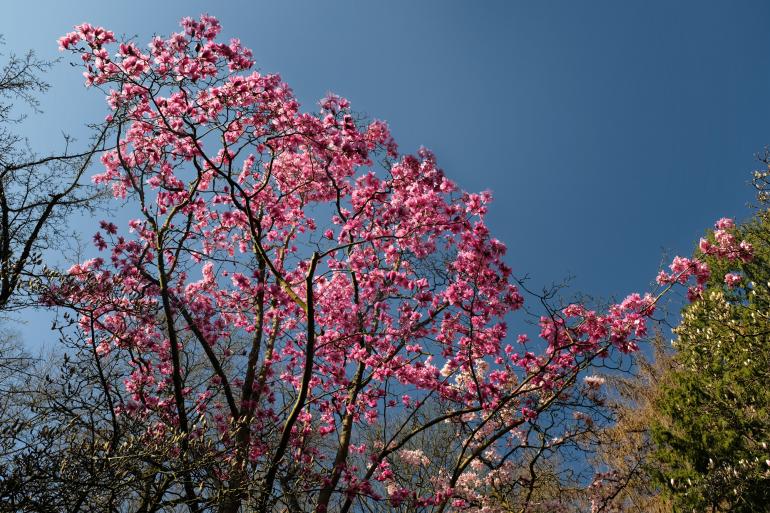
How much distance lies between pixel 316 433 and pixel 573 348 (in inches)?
189

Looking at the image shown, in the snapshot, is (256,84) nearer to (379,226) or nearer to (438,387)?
(379,226)

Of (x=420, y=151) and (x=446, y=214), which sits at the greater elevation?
(x=420, y=151)

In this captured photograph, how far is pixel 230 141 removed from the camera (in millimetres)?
7410

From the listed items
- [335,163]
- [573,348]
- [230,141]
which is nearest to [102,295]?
[230,141]

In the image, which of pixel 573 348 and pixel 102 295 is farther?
pixel 573 348

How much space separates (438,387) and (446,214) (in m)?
2.75

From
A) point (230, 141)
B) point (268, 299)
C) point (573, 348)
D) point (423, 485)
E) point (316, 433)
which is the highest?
point (230, 141)

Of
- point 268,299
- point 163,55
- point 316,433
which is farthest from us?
point 316,433

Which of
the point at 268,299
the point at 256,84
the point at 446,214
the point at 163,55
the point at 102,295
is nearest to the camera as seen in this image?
the point at 102,295

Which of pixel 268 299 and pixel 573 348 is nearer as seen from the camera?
pixel 573 348

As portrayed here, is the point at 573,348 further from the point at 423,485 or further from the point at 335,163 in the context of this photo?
the point at 335,163

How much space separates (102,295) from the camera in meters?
5.89

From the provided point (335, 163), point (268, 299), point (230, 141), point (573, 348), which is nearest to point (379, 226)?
point (335, 163)

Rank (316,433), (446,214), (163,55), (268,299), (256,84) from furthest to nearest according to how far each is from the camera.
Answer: (316,433) < (268,299) < (446,214) < (256,84) < (163,55)
